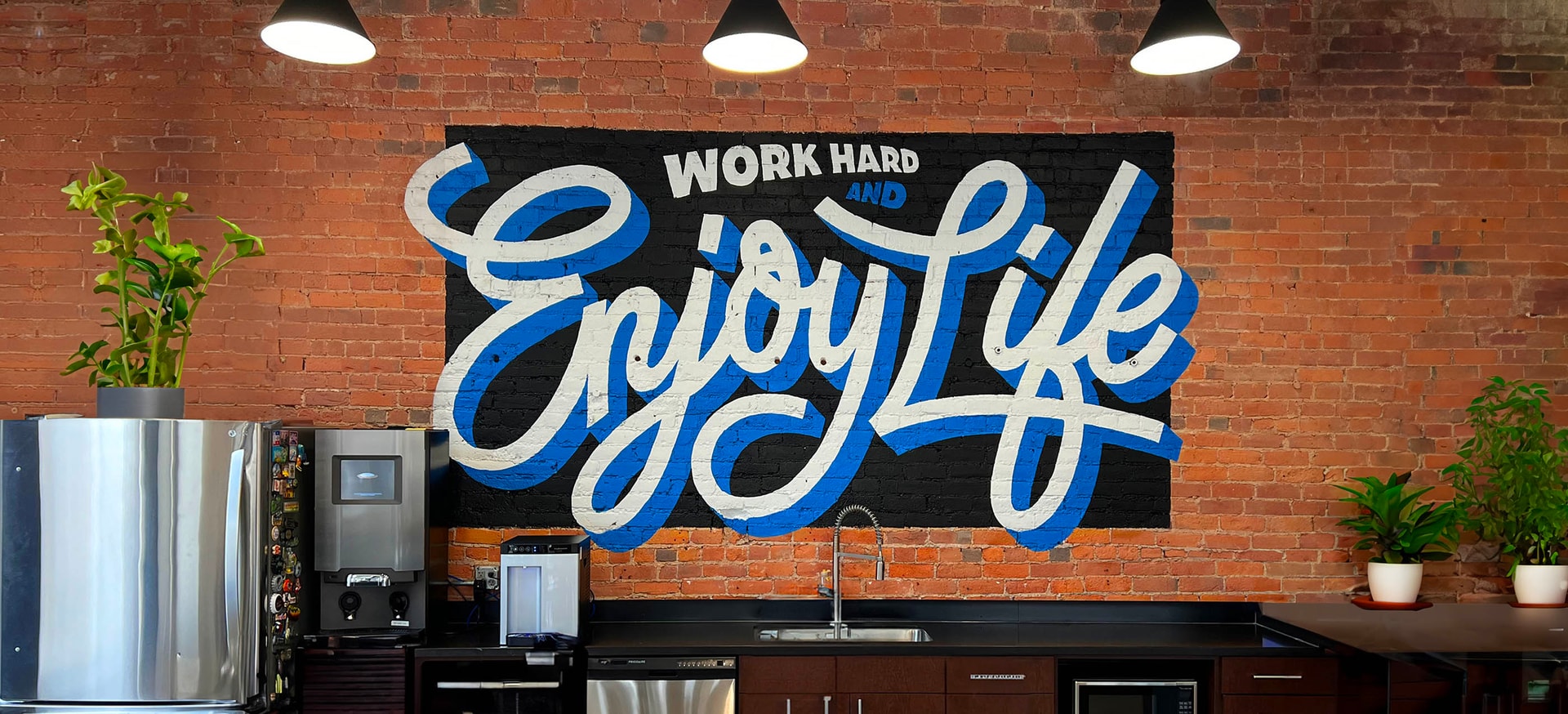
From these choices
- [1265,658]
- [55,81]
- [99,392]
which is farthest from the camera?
[55,81]

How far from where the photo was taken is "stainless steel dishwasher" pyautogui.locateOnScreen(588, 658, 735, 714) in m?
3.53

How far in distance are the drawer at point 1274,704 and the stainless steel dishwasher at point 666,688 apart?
6.20 feet

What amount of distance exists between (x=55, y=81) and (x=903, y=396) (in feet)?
13.1

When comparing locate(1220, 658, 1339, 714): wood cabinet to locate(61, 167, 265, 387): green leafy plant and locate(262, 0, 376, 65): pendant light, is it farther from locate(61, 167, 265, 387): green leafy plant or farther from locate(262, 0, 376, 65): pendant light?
locate(61, 167, 265, 387): green leafy plant

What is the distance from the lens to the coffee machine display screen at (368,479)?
3662 mm

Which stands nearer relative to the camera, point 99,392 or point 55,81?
point 99,392

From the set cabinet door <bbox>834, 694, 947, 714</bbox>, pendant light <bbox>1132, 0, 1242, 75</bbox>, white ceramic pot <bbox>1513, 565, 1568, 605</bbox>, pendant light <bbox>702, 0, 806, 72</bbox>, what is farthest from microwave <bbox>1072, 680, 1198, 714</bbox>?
pendant light <bbox>702, 0, 806, 72</bbox>

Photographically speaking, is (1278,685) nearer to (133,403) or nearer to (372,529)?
(372,529)

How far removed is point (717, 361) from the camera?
4.14 metres

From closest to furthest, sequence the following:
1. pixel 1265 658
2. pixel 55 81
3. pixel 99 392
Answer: pixel 99 392, pixel 1265 658, pixel 55 81

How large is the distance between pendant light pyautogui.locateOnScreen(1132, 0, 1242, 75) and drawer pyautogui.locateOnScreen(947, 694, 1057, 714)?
2332 millimetres

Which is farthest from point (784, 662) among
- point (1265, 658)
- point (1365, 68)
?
point (1365, 68)

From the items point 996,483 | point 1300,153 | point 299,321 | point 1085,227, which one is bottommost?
point 996,483

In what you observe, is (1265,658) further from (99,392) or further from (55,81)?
(55,81)
